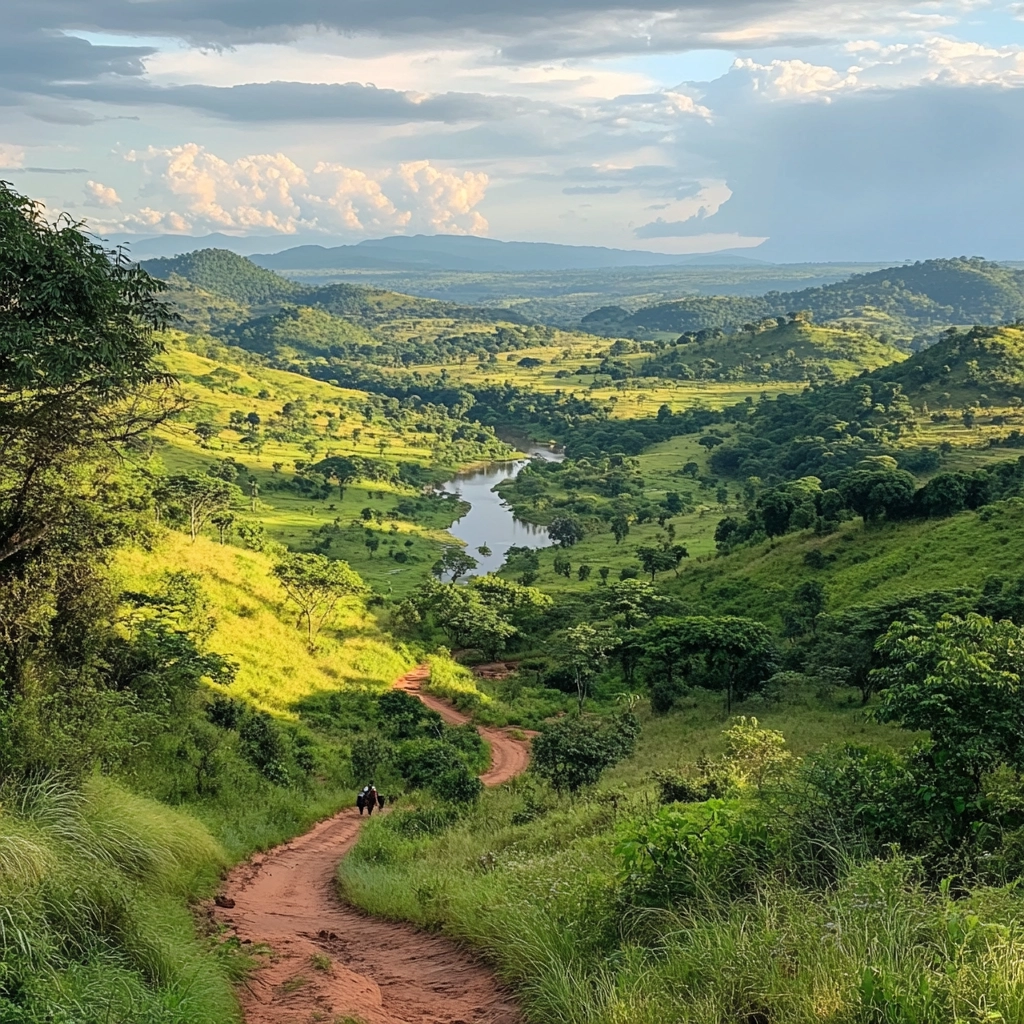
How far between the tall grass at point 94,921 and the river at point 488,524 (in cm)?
8257

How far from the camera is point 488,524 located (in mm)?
119062

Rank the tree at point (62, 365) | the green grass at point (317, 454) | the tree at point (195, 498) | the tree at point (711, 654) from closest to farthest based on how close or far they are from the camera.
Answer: the tree at point (62, 365) → the tree at point (711, 654) → the tree at point (195, 498) → the green grass at point (317, 454)

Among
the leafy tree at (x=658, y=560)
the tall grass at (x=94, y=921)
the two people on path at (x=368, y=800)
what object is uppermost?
the tall grass at (x=94, y=921)

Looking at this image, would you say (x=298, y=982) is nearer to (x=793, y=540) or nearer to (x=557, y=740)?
(x=557, y=740)

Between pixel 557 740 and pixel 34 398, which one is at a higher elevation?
pixel 34 398

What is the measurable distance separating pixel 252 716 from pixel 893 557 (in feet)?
131

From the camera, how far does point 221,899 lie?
12.0 meters

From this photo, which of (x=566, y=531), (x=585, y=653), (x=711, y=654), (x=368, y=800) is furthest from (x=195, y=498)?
(x=566, y=531)

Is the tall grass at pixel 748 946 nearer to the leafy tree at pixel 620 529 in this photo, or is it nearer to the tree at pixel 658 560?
the tree at pixel 658 560

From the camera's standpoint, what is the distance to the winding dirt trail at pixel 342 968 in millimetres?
7898

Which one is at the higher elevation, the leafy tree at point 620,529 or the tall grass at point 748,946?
the tall grass at point 748,946

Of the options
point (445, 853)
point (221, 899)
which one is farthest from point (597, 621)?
point (221, 899)

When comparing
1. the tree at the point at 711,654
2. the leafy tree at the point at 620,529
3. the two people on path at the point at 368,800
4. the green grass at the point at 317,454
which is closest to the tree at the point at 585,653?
the tree at the point at 711,654

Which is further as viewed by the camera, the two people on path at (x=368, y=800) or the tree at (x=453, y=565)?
the tree at (x=453, y=565)
